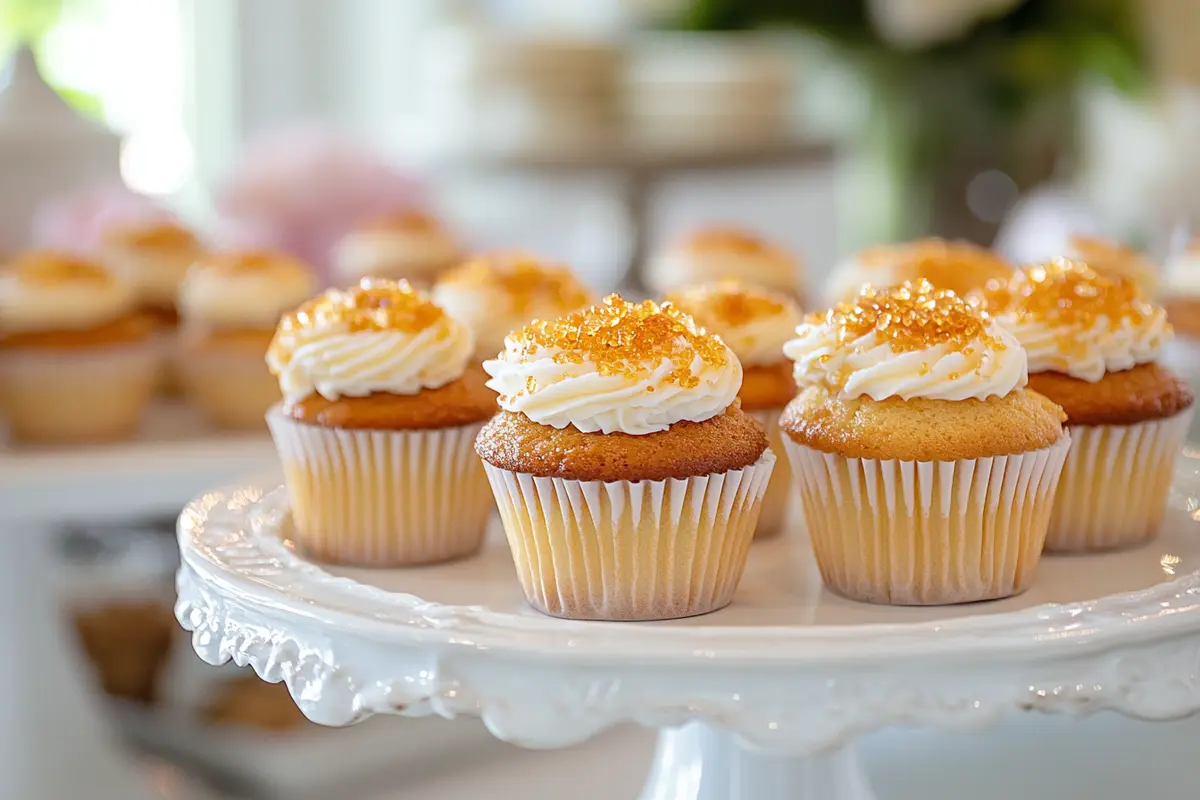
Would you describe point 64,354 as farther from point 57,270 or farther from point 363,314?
point 363,314

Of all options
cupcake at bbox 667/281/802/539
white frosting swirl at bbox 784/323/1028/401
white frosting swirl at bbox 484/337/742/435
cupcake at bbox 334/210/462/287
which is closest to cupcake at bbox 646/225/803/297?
cupcake at bbox 334/210/462/287

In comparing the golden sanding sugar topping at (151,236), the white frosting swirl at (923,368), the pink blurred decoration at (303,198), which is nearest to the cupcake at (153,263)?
the golden sanding sugar topping at (151,236)

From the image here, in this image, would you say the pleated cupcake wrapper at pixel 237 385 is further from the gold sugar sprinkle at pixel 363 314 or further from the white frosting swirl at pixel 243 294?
the gold sugar sprinkle at pixel 363 314

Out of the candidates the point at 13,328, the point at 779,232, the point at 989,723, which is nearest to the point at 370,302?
the point at 989,723

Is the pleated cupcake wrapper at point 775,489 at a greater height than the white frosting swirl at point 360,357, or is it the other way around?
the white frosting swirl at point 360,357

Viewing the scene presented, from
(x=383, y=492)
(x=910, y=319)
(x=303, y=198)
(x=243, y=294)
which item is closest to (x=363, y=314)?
(x=383, y=492)

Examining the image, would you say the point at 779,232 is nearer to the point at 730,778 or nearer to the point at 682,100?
the point at 682,100

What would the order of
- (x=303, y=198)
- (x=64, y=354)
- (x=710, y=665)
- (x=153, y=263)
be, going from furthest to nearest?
(x=303, y=198) < (x=153, y=263) < (x=64, y=354) < (x=710, y=665)
